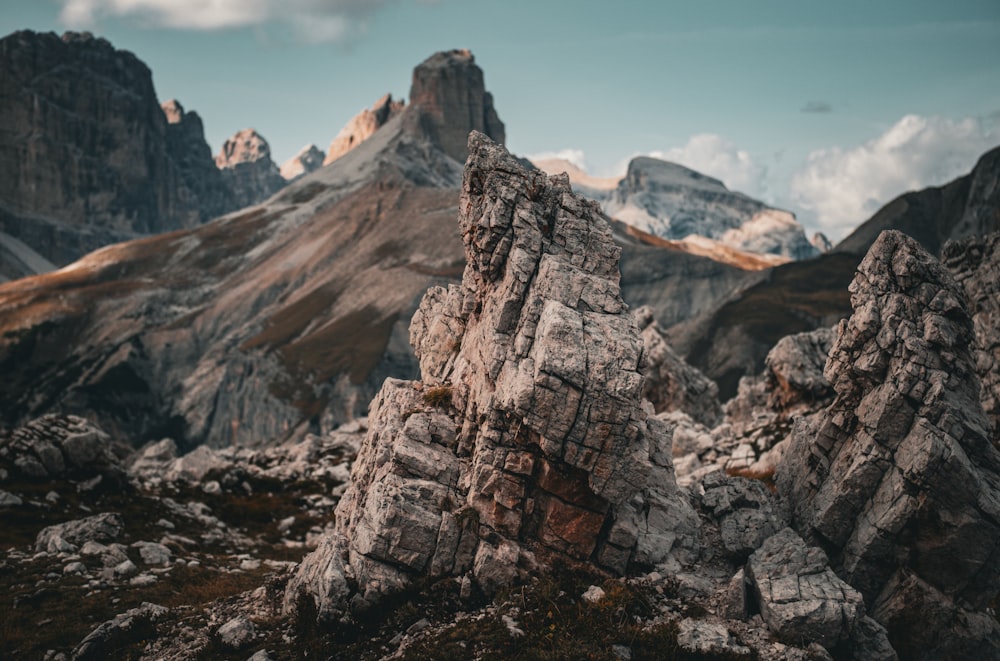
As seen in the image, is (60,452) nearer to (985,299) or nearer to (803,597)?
(803,597)

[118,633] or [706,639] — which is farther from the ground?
[706,639]

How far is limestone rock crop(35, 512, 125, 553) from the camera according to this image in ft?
133

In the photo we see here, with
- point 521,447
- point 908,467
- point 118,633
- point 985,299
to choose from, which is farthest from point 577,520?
point 985,299

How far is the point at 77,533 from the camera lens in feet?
140

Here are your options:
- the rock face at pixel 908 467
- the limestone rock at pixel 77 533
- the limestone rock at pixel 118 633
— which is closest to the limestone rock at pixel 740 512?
the rock face at pixel 908 467

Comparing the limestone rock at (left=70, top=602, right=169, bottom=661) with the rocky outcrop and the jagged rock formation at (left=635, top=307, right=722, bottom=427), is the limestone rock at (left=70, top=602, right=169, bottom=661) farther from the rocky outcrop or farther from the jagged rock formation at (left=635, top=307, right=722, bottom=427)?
the jagged rock formation at (left=635, top=307, right=722, bottom=427)

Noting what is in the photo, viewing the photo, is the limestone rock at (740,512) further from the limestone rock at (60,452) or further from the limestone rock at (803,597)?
the limestone rock at (60,452)

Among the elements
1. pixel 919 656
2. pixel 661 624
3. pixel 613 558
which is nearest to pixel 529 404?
pixel 613 558

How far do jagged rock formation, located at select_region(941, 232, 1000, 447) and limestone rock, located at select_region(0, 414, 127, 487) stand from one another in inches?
2796

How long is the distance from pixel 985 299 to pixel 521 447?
165ft

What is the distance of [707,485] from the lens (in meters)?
37.5

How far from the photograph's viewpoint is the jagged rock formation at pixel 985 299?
52406 millimetres

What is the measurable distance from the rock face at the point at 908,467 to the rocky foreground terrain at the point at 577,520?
11 cm

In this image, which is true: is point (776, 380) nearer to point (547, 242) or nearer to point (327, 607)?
point (547, 242)
